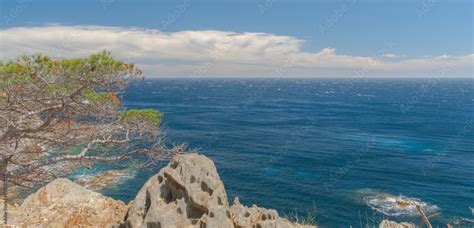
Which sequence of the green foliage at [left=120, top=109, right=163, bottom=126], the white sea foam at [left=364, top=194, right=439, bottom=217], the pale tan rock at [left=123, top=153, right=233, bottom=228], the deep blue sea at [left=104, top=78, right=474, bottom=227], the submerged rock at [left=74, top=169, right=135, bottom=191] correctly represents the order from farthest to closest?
the submerged rock at [left=74, top=169, right=135, bottom=191] → the deep blue sea at [left=104, top=78, right=474, bottom=227] → the white sea foam at [left=364, top=194, right=439, bottom=217] → the green foliage at [left=120, top=109, right=163, bottom=126] → the pale tan rock at [left=123, top=153, right=233, bottom=228]

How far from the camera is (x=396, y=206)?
37125 mm

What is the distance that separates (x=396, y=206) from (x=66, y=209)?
118ft

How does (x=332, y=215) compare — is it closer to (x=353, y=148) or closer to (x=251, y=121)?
(x=353, y=148)

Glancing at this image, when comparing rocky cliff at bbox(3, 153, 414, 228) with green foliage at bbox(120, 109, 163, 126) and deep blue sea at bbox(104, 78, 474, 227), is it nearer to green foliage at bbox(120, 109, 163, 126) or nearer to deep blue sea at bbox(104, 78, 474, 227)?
green foliage at bbox(120, 109, 163, 126)

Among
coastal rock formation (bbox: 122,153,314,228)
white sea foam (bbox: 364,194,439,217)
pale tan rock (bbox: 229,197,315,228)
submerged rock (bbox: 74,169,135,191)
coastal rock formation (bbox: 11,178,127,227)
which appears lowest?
white sea foam (bbox: 364,194,439,217)

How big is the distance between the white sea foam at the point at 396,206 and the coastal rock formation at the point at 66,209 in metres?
31.8

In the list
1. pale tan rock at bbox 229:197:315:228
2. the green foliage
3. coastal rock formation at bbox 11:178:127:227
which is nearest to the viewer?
pale tan rock at bbox 229:197:315:228


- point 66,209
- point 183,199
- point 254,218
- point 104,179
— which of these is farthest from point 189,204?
point 104,179

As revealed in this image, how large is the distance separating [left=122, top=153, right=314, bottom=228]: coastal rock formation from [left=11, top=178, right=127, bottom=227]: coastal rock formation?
185 cm

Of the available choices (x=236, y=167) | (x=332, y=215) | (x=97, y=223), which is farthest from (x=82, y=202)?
(x=236, y=167)

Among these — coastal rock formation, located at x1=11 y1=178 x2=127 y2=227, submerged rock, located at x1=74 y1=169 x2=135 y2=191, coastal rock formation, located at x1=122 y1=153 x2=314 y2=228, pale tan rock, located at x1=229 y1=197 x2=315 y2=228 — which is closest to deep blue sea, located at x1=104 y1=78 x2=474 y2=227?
submerged rock, located at x1=74 y1=169 x2=135 y2=191

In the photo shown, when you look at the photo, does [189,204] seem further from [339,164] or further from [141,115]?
[339,164]

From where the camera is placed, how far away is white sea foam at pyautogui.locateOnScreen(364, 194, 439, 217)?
3559 centimetres

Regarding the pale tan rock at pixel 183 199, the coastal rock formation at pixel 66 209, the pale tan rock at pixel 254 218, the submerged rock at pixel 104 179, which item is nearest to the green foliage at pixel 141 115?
the coastal rock formation at pixel 66 209
